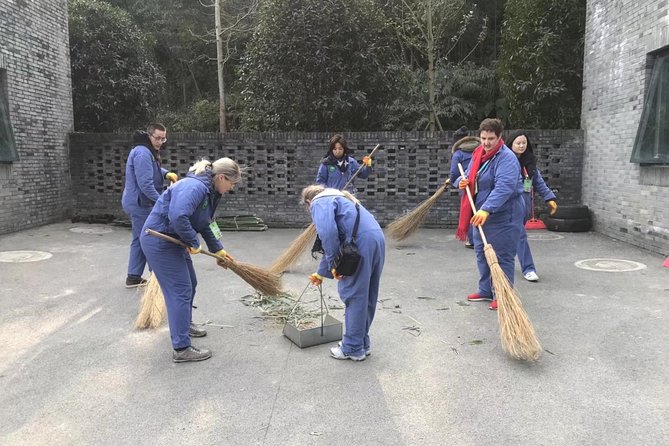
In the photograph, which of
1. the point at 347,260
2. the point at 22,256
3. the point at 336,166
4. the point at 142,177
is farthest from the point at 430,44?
the point at 347,260

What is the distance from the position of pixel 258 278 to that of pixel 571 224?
22.5 ft

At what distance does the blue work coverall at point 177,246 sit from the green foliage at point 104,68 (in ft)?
32.8

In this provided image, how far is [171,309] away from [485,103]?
582 inches

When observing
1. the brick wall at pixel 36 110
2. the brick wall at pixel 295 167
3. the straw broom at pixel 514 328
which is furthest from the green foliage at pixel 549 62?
the brick wall at pixel 36 110

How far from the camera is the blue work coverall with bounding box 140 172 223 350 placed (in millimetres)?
3764

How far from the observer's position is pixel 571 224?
9523 mm

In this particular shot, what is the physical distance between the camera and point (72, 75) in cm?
1246

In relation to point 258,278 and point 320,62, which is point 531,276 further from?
point 320,62

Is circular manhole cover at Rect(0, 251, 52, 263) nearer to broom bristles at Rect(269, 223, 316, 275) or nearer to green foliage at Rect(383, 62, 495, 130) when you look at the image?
broom bristles at Rect(269, 223, 316, 275)

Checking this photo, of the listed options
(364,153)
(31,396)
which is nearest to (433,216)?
(364,153)

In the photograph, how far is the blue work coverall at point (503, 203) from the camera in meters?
4.76

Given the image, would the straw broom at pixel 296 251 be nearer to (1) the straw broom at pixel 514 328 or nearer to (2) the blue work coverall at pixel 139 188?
(2) the blue work coverall at pixel 139 188

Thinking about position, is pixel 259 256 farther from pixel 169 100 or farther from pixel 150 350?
pixel 169 100

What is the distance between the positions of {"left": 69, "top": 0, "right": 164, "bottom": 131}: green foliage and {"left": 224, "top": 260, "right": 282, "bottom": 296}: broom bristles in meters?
9.58
